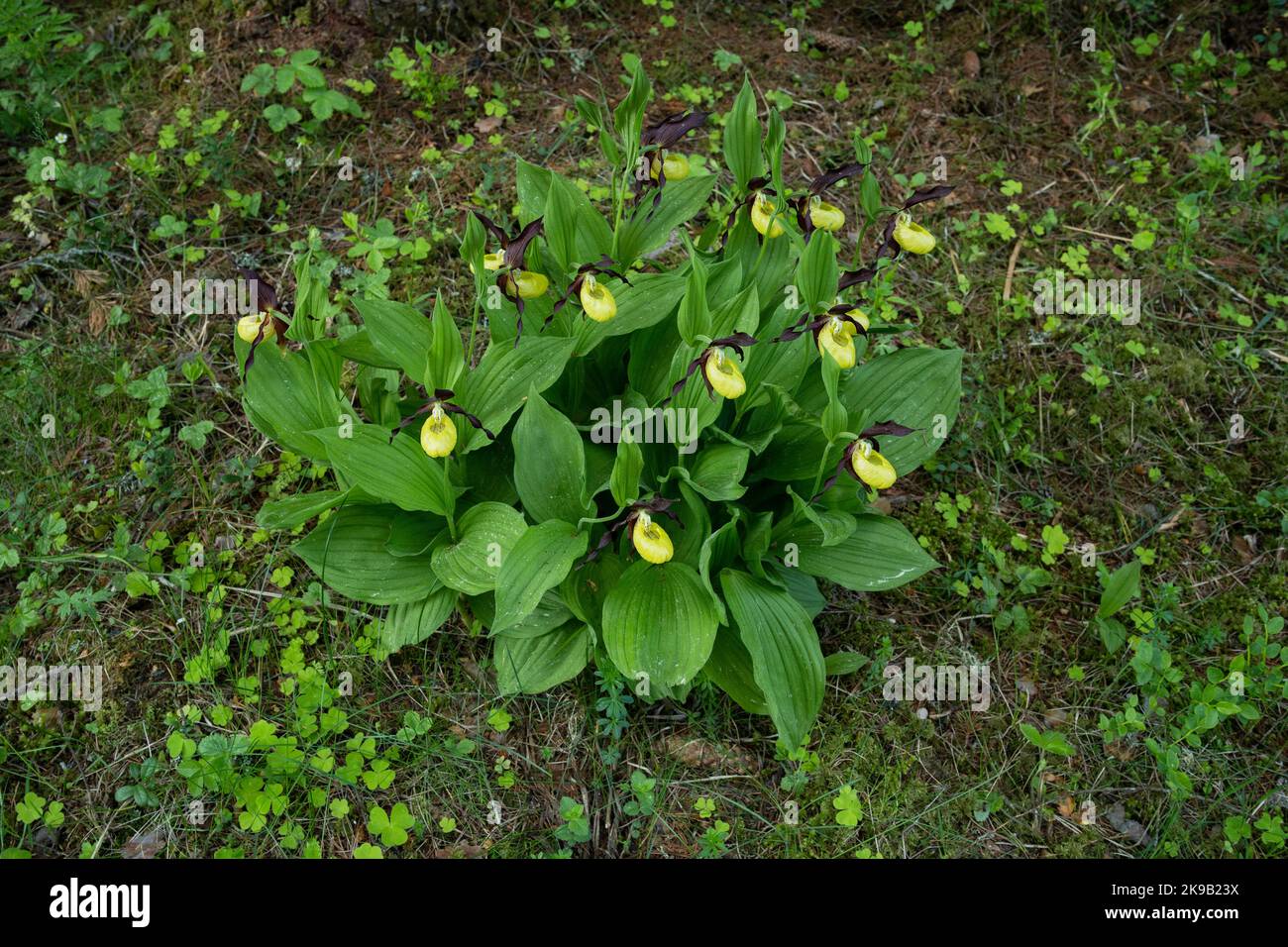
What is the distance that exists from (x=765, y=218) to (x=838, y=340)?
496mm

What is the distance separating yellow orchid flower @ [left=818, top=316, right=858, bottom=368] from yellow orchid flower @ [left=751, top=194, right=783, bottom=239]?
424 millimetres

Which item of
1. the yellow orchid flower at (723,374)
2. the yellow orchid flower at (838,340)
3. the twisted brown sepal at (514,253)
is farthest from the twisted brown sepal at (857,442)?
the twisted brown sepal at (514,253)

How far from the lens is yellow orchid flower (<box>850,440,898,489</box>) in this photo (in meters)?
2.01

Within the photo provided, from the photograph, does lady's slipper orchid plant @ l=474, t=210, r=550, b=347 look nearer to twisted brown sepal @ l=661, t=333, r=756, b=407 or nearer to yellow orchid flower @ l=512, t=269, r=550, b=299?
yellow orchid flower @ l=512, t=269, r=550, b=299

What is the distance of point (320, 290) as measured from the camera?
7.18 ft

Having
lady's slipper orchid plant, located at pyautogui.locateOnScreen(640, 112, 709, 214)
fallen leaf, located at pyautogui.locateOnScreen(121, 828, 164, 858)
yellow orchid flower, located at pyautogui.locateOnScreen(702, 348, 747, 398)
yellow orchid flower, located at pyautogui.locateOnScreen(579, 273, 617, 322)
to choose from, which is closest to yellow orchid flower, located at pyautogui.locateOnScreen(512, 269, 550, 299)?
yellow orchid flower, located at pyautogui.locateOnScreen(579, 273, 617, 322)

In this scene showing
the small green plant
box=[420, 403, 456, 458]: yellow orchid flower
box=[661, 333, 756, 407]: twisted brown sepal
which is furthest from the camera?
the small green plant

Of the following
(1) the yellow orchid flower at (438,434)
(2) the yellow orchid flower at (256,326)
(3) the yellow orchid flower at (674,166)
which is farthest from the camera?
(3) the yellow orchid flower at (674,166)

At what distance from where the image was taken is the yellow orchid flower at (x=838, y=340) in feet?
6.69

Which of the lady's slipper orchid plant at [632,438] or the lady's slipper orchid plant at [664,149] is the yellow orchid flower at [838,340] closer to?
the lady's slipper orchid plant at [632,438]

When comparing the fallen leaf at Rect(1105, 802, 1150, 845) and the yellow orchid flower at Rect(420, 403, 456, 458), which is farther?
the fallen leaf at Rect(1105, 802, 1150, 845)

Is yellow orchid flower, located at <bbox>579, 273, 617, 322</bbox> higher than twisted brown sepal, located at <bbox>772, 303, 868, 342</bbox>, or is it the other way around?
yellow orchid flower, located at <bbox>579, 273, 617, 322</bbox>

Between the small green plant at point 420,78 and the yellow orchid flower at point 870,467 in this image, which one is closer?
the yellow orchid flower at point 870,467

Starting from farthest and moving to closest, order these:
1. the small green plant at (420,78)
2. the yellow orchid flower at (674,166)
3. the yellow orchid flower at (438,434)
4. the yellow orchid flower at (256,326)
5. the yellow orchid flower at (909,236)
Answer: the small green plant at (420,78), the yellow orchid flower at (674,166), the yellow orchid flower at (909,236), the yellow orchid flower at (256,326), the yellow orchid flower at (438,434)
